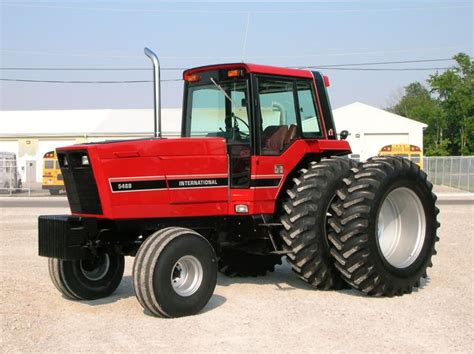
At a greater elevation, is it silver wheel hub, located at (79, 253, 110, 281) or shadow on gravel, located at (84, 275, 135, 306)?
silver wheel hub, located at (79, 253, 110, 281)

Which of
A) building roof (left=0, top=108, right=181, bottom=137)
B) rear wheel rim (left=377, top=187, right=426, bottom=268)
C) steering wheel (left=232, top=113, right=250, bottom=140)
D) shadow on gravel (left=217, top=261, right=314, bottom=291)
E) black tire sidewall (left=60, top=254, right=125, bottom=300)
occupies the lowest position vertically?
shadow on gravel (left=217, top=261, right=314, bottom=291)

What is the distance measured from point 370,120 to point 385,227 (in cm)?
3949

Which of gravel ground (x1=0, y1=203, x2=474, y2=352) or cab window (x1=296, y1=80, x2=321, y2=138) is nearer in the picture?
gravel ground (x1=0, y1=203, x2=474, y2=352)

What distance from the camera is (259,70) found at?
7.77 m

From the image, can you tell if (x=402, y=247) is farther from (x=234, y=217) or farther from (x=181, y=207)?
(x=181, y=207)

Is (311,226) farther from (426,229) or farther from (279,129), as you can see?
(426,229)

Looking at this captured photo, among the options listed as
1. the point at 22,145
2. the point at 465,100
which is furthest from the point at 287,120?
the point at 465,100

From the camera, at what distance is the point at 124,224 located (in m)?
6.96

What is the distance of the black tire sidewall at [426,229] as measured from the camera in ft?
24.3

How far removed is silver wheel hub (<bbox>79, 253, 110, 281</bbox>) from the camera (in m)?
7.54

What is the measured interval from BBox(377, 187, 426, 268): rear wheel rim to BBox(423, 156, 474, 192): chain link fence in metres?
27.9

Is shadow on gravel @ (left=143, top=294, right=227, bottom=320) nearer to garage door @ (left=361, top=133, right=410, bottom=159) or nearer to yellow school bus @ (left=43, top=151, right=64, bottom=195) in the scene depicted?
yellow school bus @ (left=43, top=151, right=64, bottom=195)

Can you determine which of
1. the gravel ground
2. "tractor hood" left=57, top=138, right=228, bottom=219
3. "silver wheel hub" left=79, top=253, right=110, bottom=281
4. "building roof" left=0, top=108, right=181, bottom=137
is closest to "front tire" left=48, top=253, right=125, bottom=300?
"silver wheel hub" left=79, top=253, right=110, bottom=281

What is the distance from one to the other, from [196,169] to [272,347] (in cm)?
244
